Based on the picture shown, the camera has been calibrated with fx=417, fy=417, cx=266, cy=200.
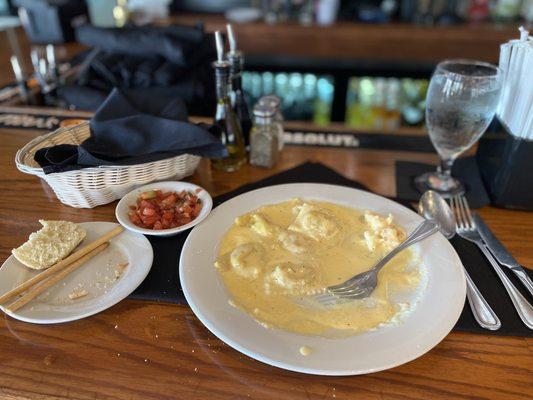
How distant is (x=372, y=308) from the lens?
0.71 m

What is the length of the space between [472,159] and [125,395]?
3.57ft

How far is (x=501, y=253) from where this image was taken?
2.78ft

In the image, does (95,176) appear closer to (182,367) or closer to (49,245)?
(49,245)

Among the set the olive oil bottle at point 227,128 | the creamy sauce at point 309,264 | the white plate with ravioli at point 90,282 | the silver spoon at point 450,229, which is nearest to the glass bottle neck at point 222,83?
the olive oil bottle at point 227,128

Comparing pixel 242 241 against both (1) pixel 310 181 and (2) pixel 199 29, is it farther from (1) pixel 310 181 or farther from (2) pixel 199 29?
(2) pixel 199 29

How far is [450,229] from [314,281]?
0.36 m

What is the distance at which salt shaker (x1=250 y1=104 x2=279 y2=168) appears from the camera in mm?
1080

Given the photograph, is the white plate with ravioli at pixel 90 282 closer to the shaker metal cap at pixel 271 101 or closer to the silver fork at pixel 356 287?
the silver fork at pixel 356 287

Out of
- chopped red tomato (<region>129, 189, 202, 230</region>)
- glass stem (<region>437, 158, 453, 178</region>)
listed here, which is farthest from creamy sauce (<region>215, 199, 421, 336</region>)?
glass stem (<region>437, 158, 453, 178</region>)

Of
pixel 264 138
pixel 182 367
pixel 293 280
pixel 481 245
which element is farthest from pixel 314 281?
pixel 264 138

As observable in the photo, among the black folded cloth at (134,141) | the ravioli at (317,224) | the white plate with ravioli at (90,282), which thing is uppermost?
the black folded cloth at (134,141)

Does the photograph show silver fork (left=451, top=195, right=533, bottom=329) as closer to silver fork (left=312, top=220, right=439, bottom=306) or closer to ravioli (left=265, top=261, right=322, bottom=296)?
silver fork (left=312, top=220, right=439, bottom=306)

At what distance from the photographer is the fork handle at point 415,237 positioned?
0.79 m

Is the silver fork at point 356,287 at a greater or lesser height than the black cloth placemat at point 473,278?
greater
